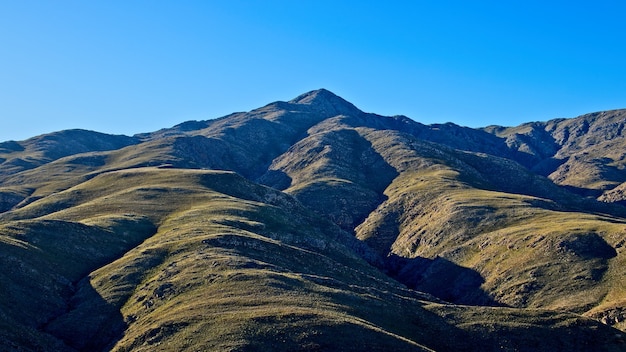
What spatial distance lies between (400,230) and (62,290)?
123552 millimetres

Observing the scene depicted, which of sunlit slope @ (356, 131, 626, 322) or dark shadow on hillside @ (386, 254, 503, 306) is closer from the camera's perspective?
sunlit slope @ (356, 131, 626, 322)

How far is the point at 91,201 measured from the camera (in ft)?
564

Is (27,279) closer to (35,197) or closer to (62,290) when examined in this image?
(62,290)

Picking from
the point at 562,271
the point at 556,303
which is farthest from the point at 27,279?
the point at 562,271

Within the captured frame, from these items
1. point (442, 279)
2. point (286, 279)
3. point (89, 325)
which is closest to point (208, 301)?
point (286, 279)

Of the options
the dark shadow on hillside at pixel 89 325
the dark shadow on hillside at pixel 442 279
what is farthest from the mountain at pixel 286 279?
the dark shadow on hillside at pixel 442 279

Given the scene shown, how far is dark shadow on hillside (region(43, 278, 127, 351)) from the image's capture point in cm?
7925

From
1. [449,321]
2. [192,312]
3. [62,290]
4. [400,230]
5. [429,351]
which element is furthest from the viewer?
[400,230]

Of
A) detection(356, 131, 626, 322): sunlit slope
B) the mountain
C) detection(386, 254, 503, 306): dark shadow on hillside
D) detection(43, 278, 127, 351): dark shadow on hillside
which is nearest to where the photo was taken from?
the mountain

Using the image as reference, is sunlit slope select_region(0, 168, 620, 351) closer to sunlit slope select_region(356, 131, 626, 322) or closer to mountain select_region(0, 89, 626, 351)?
mountain select_region(0, 89, 626, 351)

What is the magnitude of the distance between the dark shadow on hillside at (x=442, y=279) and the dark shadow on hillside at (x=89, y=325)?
274ft

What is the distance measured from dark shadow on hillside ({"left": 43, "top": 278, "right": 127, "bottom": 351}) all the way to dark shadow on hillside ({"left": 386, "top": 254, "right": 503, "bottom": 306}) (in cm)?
8366

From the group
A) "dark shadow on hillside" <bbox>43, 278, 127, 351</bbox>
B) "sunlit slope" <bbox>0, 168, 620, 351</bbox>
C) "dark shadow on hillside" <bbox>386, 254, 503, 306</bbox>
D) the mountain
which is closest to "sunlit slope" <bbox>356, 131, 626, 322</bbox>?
"dark shadow on hillside" <bbox>386, 254, 503, 306</bbox>

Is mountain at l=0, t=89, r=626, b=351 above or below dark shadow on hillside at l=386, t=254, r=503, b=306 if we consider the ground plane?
above
